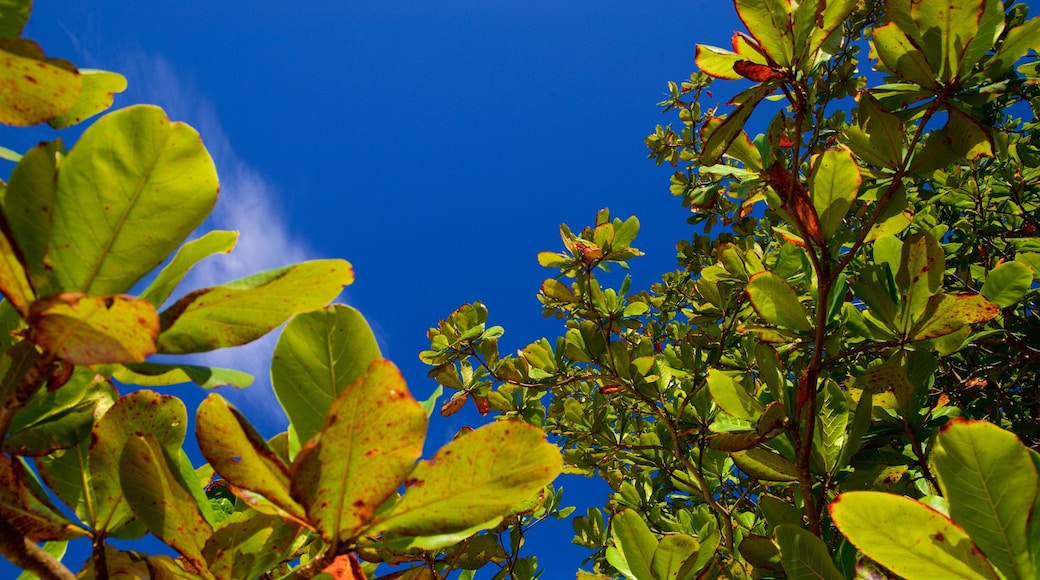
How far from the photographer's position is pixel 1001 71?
1.29 m

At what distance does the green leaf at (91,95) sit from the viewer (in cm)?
64

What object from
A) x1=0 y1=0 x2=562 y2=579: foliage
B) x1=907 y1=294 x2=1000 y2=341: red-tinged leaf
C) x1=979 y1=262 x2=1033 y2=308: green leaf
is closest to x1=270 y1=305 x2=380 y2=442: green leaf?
x1=0 y1=0 x2=562 y2=579: foliage

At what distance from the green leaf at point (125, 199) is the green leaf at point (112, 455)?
0.74 ft

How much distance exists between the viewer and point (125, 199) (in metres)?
0.54

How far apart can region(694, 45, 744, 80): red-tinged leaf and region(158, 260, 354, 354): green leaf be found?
1123 millimetres

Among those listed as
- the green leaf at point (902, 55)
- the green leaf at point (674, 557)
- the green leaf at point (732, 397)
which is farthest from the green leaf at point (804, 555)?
the green leaf at point (902, 55)

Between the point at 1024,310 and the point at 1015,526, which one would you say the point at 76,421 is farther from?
the point at 1024,310

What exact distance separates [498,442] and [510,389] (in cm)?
270

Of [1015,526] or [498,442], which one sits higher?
[498,442]

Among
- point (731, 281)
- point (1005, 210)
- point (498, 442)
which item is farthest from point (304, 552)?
point (1005, 210)

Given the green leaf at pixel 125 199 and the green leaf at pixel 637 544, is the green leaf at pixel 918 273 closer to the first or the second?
the green leaf at pixel 637 544

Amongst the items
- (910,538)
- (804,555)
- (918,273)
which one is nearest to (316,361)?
(910,538)

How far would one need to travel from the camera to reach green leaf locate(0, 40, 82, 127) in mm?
490

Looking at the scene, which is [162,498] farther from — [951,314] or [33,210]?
[951,314]
